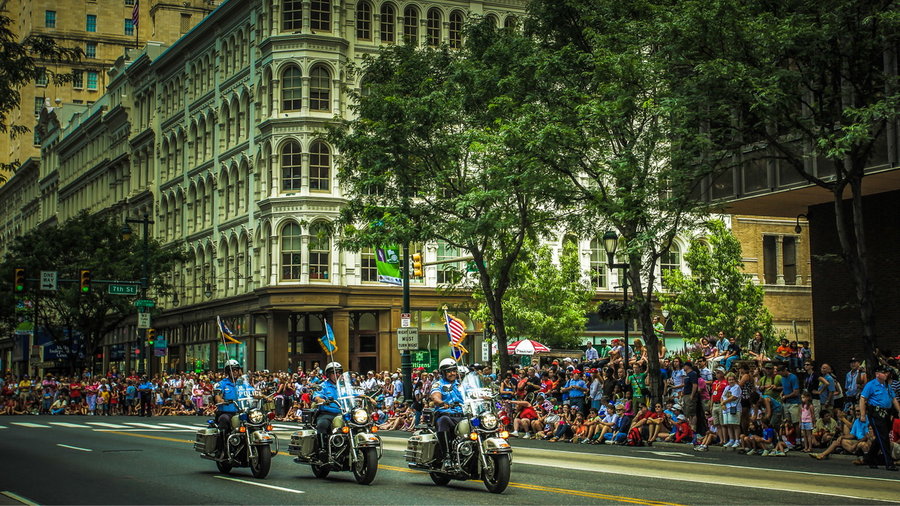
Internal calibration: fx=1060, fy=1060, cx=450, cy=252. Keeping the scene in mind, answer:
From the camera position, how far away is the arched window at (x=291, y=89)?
175 ft

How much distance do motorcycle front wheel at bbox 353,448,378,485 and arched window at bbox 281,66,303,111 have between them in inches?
1536

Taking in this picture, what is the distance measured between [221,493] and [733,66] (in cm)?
1288

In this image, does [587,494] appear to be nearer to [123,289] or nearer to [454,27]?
[123,289]

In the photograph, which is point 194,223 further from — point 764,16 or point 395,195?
point 764,16

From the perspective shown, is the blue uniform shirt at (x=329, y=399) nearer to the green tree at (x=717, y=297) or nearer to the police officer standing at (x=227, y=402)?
the police officer standing at (x=227, y=402)

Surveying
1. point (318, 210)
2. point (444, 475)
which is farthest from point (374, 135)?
point (318, 210)

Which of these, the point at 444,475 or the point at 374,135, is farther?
the point at 374,135

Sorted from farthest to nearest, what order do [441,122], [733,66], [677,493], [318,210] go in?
[318,210], [441,122], [733,66], [677,493]

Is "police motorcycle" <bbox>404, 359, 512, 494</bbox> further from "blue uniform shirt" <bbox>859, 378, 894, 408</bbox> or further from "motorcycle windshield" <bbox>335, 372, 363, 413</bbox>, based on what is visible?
"blue uniform shirt" <bbox>859, 378, 894, 408</bbox>

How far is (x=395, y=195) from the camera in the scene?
32.5 m

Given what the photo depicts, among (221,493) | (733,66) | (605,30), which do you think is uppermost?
(605,30)

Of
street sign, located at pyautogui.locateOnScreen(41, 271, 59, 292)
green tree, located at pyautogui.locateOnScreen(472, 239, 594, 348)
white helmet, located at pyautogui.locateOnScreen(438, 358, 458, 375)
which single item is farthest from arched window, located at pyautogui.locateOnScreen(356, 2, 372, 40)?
white helmet, located at pyautogui.locateOnScreen(438, 358, 458, 375)

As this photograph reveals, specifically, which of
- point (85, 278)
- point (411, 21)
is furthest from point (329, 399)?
point (411, 21)

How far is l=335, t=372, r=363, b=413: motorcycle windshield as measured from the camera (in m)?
16.9
